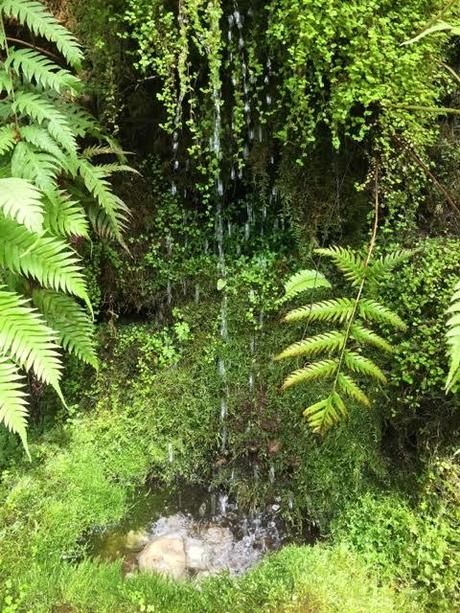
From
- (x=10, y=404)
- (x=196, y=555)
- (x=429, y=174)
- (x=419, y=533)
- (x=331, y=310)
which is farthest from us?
(x=196, y=555)

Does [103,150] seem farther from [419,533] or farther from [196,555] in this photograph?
[419,533]

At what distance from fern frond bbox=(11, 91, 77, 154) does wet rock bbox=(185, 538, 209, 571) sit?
229 centimetres

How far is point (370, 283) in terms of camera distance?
9.75 feet

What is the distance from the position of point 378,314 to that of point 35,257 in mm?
1797

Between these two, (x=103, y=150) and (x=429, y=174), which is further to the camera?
(x=103, y=150)

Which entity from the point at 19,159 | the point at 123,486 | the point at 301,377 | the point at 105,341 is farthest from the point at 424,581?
the point at 19,159

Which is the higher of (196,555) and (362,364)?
(362,364)

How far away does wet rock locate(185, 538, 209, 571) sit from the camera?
3094 millimetres

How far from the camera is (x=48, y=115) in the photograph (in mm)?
2893

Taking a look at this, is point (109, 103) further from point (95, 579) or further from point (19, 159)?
point (95, 579)

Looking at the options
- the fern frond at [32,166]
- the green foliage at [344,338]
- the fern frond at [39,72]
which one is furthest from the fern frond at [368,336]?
the fern frond at [39,72]

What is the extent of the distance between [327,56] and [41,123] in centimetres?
155

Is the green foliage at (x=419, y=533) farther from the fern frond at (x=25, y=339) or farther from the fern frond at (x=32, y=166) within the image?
the fern frond at (x=32, y=166)

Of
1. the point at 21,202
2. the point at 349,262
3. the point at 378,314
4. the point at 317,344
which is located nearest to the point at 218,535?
the point at 317,344
